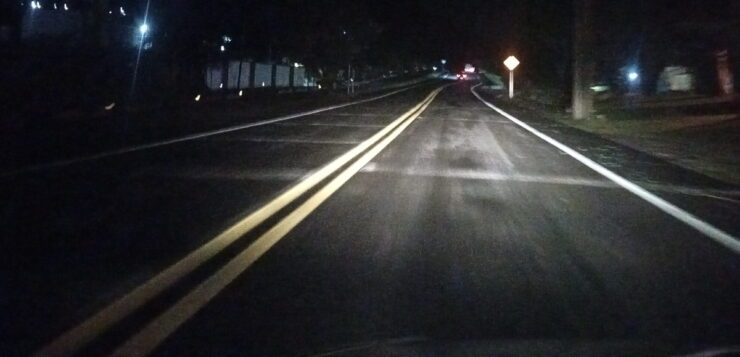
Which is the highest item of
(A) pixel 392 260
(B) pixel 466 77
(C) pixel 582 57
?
(B) pixel 466 77

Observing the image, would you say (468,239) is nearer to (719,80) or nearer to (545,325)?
(545,325)

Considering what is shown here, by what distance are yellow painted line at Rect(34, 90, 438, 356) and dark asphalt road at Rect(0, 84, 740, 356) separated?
4.4 inches

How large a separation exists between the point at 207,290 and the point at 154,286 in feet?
1.54

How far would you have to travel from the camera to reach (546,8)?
199ft

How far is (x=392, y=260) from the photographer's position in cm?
978

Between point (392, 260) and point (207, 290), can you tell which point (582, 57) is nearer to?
point (392, 260)

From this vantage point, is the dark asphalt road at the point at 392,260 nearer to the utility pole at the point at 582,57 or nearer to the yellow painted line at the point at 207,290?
the yellow painted line at the point at 207,290

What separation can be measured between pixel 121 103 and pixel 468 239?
2785cm

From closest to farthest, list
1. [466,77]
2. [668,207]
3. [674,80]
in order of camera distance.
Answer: [668,207] < [674,80] < [466,77]

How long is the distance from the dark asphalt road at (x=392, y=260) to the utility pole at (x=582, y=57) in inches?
845

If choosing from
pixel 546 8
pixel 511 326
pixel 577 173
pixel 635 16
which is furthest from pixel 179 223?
pixel 546 8

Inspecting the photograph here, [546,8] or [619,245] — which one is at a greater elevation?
[546,8]

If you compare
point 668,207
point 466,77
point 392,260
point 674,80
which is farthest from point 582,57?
point 466,77

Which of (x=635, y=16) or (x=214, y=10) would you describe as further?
(x=214, y=10)
